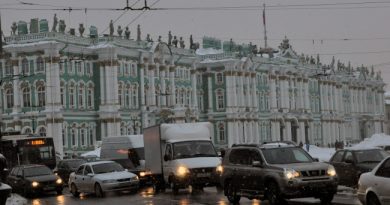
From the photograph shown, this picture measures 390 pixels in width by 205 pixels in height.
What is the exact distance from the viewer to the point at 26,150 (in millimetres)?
40125

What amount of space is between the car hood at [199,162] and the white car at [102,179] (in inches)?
98.0

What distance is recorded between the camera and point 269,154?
20797 millimetres

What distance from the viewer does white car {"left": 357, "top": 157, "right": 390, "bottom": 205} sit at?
51.7ft

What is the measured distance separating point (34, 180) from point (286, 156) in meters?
15.6

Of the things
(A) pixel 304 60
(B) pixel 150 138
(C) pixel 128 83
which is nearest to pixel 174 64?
(C) pixel 128 83

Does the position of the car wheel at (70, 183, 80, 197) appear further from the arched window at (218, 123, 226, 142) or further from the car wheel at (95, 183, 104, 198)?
the arched window at (218, 123, 226, 142)

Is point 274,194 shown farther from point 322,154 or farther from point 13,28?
point 13,28

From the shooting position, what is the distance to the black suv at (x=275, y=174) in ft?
63.7

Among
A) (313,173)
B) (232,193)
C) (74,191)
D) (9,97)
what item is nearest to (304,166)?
(313,173)

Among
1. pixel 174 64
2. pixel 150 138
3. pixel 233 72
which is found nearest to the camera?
pixel 150 138

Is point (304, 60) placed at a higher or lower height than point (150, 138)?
higher

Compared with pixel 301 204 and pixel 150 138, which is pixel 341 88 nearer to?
pixel 150 138

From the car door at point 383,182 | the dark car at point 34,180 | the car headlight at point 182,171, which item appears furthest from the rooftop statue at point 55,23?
the car door at point 383,182

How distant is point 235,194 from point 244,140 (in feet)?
232
